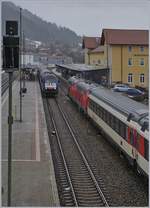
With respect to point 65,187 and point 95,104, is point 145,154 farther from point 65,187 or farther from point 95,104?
point 95,104

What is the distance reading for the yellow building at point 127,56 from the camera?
4691 centimetres

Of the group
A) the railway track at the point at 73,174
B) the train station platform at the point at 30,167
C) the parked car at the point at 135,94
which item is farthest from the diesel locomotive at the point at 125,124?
the parked car at the point at 135,94

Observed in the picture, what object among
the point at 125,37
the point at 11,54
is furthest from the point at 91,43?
the point at 11,54

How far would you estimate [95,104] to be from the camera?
2122cm

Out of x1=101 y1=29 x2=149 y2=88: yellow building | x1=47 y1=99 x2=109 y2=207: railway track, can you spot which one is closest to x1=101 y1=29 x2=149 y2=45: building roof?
x1=101 y1=29 x2=149 y2=88: yellow building

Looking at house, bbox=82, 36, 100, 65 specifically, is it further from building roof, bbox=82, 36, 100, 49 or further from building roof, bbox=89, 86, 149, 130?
building roof, bbox=89, 86, 149, 130

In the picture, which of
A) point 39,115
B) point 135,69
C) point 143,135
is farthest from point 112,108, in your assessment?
point 135,69

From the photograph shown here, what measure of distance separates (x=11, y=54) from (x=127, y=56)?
41932 mm

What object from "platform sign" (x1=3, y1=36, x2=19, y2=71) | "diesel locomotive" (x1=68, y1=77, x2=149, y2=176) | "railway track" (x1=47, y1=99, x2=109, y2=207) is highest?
"platform sign" (x1=3, y1=36, x2=19, y2=71)

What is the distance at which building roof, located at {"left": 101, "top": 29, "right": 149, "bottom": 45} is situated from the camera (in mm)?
47625

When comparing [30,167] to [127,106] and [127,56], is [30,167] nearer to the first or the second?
[127,106]

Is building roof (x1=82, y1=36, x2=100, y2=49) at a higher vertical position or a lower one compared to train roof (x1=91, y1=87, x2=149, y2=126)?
higher

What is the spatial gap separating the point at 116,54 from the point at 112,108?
104 feet

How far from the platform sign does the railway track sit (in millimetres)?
4603
